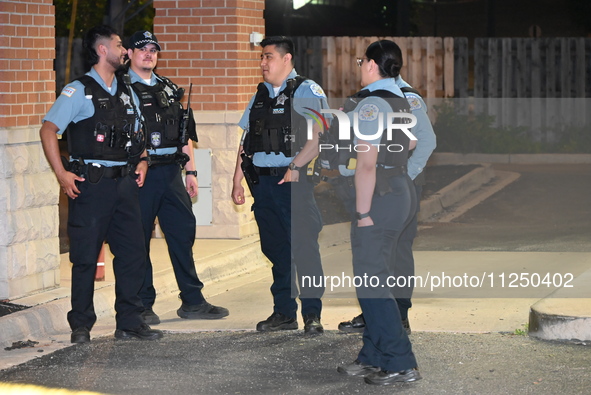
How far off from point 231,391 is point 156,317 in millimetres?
2010

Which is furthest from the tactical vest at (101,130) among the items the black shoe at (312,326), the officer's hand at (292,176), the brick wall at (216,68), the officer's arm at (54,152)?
the brick wall at (216,68)

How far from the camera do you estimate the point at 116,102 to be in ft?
23.5

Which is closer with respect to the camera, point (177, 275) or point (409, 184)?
point (409, 184)

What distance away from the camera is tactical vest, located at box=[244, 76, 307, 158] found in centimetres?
730

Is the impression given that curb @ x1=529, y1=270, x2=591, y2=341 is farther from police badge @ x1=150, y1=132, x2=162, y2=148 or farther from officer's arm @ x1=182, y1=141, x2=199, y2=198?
police badge @ x1=150, y1=132, x2=162, y2=148

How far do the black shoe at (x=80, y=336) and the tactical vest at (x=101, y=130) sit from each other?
3.74 feet

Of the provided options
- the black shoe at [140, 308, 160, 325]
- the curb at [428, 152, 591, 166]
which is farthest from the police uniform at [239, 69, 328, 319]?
the curb at [428, 152, 591, 166]

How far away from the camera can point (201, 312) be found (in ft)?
26.3

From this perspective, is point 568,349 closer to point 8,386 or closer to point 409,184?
point 409,184

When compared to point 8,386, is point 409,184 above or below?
above

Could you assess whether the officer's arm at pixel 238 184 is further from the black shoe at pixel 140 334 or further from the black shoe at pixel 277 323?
the black shoe at pixel 140 334

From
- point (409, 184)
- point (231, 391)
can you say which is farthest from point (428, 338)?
point (231, 391)

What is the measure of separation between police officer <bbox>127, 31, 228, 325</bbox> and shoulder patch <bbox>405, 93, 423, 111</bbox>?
1785 millimetres

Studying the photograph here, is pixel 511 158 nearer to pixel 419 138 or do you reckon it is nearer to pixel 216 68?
pixel 216 68
